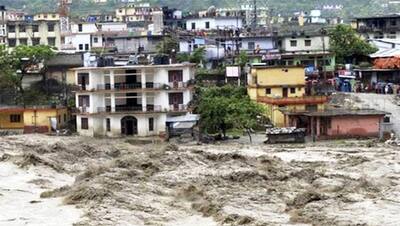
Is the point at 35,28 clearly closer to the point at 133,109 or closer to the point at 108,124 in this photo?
the point at 108,124

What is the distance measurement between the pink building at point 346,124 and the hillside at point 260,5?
354ft

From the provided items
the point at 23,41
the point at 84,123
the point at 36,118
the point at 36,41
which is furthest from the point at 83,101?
the point at 23,41

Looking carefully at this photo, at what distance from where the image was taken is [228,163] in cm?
4156

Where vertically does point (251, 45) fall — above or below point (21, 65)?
above

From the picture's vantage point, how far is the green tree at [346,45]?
81.4 m

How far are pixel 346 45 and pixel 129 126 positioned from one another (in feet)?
107

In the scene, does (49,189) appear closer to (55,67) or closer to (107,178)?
(107,178)

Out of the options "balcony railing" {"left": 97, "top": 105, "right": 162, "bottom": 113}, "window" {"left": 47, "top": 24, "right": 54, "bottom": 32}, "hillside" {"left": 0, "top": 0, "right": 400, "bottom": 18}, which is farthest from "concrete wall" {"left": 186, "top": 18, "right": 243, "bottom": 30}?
"hillside" {"left": 0, "top": 0, "right": 400, "bottom": 18}

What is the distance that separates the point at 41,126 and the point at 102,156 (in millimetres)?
12887

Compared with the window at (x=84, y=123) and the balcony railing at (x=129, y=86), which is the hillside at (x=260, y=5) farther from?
the balcony railing at (x=129, y=86)

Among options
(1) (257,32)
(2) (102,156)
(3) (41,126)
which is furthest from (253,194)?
(1) (257,32)

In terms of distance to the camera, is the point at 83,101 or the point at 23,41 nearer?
the point at 83,101

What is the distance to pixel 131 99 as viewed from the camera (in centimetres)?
5678

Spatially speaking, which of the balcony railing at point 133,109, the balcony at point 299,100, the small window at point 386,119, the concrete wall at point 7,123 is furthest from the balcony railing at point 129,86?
the small window at point 386,119
